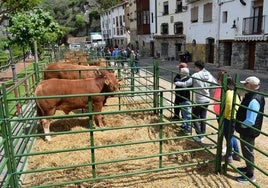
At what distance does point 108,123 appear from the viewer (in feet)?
24.2

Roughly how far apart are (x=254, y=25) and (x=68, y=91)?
612 inches

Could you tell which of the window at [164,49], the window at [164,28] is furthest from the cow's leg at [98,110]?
the window at [164,28]

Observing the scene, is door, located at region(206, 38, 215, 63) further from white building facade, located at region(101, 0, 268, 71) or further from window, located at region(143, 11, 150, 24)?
window, located at region(143, 11, 150, 24)

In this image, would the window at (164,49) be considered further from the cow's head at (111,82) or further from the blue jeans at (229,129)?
the blue jeans at (229,129)

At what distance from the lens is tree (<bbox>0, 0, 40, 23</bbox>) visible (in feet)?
44.2

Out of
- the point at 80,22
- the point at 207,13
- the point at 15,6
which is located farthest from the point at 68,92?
the point at 80,22

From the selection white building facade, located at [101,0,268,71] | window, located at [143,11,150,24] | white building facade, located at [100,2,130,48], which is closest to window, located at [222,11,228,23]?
white building facade, located at [101,0,268,71]

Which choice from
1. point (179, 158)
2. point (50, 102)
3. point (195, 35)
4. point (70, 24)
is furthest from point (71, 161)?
point (70, 24)

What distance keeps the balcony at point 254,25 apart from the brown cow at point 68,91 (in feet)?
44.4

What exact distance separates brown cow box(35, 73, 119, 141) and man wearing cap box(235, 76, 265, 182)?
353cm

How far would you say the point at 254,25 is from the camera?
18.2 m

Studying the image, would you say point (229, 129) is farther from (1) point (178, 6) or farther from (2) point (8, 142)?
(1) point (178, 6)

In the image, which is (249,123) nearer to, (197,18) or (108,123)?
(108,123)

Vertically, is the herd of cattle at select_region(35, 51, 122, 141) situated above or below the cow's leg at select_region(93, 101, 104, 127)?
above
